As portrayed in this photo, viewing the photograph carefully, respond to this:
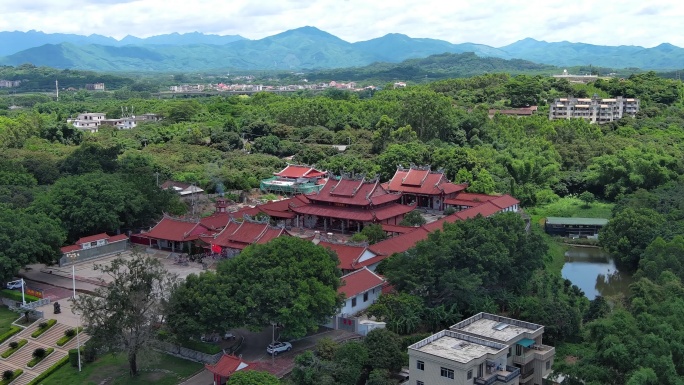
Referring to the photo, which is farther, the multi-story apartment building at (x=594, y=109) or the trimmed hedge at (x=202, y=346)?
the multi-story apartment building at (x=594, y=109)

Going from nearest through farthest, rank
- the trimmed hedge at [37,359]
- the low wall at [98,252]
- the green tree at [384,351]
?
the green tree at [384,351], the trimmed hedge at [37,359], the low wall at [98,252]

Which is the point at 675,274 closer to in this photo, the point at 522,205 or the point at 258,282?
the point at 258,282

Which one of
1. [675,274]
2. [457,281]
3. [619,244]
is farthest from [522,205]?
[457,281]

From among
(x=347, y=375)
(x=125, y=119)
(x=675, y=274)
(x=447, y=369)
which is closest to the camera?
(x=447, y=369)

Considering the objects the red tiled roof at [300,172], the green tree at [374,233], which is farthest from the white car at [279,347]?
the red tiled roof at [300,172]

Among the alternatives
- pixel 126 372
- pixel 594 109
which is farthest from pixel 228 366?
pixel 594 109

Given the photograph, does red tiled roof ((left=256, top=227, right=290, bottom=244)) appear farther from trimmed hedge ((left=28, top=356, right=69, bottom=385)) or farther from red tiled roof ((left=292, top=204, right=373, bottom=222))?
trimmed hedge ((left=28, top=356, right=69, bottom=385))

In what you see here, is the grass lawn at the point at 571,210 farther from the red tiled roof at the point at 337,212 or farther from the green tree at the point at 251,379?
the green tree at the point at 251,379
